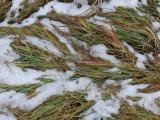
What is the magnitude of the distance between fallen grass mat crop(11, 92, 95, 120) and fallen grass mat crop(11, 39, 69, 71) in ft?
0.80

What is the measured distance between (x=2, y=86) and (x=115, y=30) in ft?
2.95

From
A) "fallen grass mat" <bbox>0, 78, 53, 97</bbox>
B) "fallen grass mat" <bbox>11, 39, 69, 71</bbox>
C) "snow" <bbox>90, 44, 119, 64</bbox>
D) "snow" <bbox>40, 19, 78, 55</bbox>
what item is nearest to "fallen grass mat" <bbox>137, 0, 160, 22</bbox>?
"snow" <bbox>90, 44, 119, 64</bbox>

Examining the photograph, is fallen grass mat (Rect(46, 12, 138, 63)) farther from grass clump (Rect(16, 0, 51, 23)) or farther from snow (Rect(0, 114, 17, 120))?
snow (Rect(0, 114, 17, 120))

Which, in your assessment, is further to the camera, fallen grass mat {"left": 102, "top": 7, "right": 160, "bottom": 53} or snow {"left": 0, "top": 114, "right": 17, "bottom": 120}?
fallen grass mat {"left": 102, "top": 7, "right": 160, "bottom": 53}

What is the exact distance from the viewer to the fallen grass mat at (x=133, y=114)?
252cm

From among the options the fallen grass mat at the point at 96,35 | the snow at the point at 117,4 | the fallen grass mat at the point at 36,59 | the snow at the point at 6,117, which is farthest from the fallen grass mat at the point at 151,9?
the snow at the point at 6,117

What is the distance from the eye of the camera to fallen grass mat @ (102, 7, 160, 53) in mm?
2834

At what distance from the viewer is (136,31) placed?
286cm

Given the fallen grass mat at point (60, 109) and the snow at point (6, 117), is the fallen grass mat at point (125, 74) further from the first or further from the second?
the snow at point (6, 117)

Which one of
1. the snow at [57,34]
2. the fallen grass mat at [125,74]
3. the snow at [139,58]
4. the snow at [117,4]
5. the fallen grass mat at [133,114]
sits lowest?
the fallen grass mat at [133,114]

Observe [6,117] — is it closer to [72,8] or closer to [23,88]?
[23,88]

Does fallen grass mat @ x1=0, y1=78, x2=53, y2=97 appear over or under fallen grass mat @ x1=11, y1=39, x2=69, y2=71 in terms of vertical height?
under

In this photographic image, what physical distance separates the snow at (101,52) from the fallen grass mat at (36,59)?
23 cm

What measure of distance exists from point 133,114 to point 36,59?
2.54 feet
